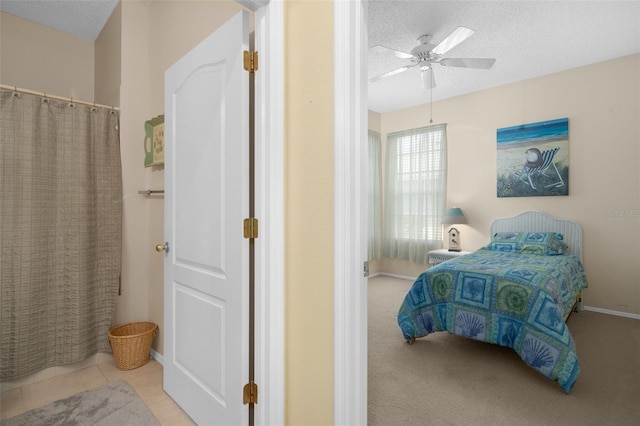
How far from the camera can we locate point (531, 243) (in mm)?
3873

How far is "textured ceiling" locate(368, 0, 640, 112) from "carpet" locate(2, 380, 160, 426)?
3254 mm

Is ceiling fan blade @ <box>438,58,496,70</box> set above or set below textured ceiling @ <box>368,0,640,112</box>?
below

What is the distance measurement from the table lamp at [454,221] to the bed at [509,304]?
1.00 metres

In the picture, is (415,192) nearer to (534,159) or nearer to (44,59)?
(534,159)

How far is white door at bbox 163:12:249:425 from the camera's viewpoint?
156 centimetres

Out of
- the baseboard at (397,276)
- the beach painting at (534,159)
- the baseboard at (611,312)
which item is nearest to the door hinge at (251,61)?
the beach painting at (534,159)

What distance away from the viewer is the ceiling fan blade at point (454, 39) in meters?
2.55

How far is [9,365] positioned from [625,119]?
19.1 feet

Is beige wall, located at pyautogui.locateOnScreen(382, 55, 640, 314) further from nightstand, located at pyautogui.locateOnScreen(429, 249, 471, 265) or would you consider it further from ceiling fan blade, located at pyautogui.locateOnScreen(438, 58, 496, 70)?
ceiling fan blade, located at pyautogui.locateOnScreen(438, 58, 496, 70)

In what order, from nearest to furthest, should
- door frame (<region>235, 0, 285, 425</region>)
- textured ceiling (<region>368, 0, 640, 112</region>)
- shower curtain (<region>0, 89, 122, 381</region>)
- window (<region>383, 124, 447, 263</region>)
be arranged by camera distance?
door frame (<region>235, 0, 285, 425</region>), shower curtain (<region>0, 89, 122, 381</region>), textured ceiling (<region>368, 0, 640, 112</region>), window (<region>383, 124, 447, 263</region>)

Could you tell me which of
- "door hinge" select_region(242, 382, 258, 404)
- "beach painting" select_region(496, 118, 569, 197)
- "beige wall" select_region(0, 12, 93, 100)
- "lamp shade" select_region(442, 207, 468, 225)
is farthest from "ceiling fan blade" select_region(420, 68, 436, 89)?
"beige wall" select_region(0, 12, 93, 100)

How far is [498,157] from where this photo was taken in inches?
177

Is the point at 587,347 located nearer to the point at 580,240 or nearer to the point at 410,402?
the point at 580,240

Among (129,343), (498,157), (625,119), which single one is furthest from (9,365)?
(625,119)
